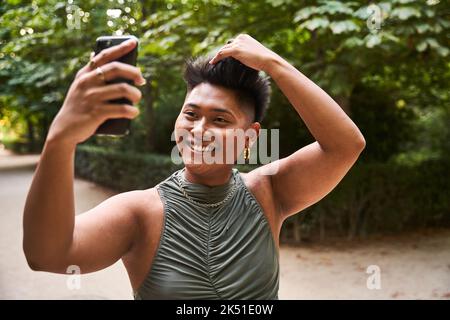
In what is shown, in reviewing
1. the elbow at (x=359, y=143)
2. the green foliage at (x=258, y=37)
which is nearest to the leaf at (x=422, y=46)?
the green foliage at (x=258, y=37)

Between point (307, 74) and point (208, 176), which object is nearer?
point (208, 176)

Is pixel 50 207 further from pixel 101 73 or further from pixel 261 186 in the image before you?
pixel 261 186

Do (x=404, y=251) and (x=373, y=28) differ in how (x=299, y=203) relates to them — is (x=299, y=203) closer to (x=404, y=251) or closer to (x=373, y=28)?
(x=373, y=28)

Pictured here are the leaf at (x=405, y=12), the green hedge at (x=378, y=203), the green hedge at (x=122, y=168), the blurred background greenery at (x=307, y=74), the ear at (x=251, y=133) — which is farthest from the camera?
the green hedge at (x=122, y=168)

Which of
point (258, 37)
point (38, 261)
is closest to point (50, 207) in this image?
point (38, 261)

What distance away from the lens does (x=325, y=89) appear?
3.43 metres

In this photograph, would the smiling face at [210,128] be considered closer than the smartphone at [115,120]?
No

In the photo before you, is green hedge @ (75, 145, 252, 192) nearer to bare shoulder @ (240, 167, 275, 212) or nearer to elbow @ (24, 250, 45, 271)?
bare shoulder @ (240, 167, 275, 212)

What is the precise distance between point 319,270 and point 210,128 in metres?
3.20

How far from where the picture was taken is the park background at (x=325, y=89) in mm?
2965

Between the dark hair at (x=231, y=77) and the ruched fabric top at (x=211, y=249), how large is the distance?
192mm

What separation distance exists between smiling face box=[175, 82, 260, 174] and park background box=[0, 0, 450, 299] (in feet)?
4.63

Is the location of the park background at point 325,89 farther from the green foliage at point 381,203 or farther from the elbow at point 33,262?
the elbow at point 33,262

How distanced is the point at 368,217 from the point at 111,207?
13.8 ft
